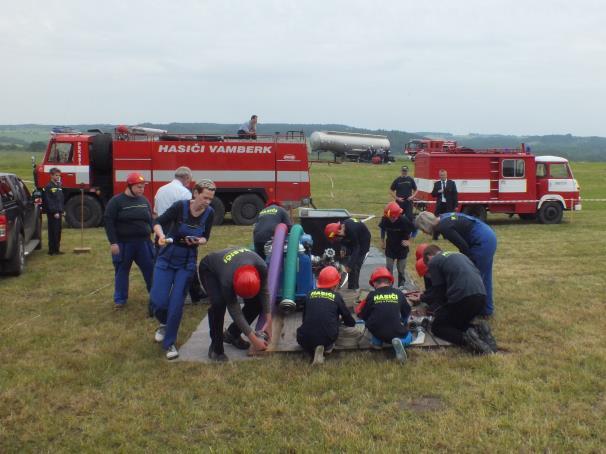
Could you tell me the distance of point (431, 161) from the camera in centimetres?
1698

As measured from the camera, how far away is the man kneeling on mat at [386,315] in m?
5.93

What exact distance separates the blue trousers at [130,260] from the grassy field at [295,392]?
33 centimetres

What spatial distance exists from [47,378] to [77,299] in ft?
→ 10.4

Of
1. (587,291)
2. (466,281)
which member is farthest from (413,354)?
(587,291)

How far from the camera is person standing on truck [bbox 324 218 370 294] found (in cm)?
838

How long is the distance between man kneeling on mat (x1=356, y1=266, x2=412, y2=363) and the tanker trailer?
140ft

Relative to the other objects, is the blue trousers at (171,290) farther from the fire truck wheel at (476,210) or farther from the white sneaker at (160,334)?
the fire truck wheel at (476,210)

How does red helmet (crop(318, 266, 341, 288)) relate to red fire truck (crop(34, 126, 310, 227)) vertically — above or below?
below

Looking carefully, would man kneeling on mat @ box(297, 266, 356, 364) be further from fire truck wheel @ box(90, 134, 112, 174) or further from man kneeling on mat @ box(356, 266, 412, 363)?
fire truck wheel @ box(90, 134, 112, 174)

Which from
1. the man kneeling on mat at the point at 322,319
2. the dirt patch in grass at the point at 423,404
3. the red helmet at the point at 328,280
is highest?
the red helmet at the point at 328,280

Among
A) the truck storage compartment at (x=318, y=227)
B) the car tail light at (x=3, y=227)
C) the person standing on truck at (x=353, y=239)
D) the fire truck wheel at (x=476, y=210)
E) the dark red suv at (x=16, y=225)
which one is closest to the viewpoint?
the person standing on truck at (x=353, y=239)

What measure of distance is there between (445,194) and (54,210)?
8.67m

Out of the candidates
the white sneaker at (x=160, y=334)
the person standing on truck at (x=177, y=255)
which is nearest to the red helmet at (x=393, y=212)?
the person standing on truck at (x=177, y=255)

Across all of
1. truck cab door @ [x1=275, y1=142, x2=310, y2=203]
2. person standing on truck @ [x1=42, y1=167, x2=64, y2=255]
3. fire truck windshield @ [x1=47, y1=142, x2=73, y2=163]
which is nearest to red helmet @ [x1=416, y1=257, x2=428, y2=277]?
person standing on truck @ [x1=42, y1=167, x2=64, y2=255]
